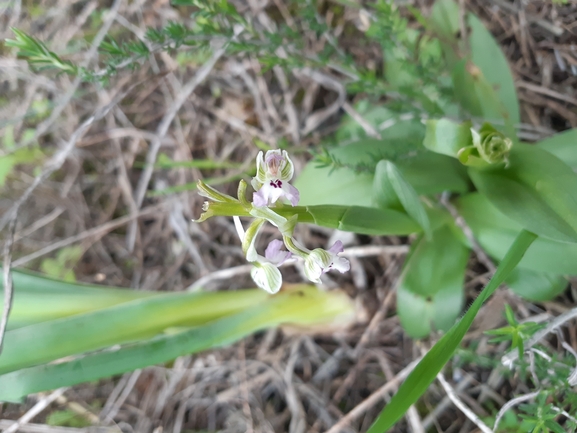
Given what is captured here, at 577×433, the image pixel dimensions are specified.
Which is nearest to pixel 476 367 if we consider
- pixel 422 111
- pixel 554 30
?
pixel 422 111

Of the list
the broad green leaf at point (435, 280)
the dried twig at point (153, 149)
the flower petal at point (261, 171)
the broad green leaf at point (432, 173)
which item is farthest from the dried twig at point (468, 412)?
the dried twig at point (153, 149)

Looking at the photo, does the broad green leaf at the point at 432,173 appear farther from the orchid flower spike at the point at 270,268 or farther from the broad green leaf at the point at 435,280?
the orchid flower spike at the point at 270,268

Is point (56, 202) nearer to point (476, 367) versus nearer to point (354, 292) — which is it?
point (354, 292)

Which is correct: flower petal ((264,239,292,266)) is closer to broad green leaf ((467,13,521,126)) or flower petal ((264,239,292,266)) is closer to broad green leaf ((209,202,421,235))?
broad green leaf ((209,202,421,235))

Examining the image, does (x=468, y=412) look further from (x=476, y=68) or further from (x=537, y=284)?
(x=476, y=68)

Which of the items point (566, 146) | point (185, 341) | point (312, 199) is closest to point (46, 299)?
point (185, 341)
